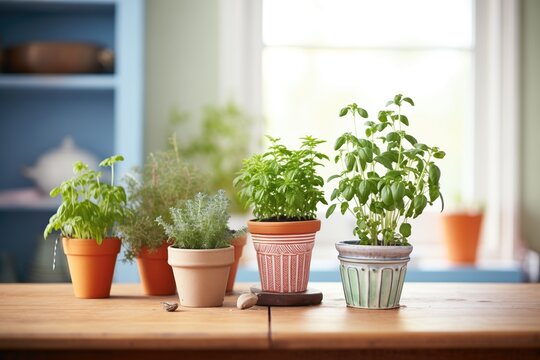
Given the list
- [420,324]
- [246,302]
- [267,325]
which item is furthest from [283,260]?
[420,324]

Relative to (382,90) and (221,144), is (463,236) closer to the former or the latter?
(382,90)

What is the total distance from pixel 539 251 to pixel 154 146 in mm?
2033

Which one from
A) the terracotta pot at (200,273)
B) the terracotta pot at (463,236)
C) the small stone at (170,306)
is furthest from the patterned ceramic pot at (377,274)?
the terracotta pot at (463,236)

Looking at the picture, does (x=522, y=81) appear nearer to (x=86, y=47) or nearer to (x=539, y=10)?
(x=539, y=10)

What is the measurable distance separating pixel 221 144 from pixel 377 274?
1.95m

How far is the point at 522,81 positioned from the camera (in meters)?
3.45

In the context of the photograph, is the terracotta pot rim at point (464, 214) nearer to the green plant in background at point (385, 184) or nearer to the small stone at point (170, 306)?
the green plant in background at point (385, 184)

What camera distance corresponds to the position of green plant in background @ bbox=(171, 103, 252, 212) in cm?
319

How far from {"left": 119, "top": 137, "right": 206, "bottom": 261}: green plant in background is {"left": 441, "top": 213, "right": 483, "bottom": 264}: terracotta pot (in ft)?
6.21

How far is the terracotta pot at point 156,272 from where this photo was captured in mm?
1611

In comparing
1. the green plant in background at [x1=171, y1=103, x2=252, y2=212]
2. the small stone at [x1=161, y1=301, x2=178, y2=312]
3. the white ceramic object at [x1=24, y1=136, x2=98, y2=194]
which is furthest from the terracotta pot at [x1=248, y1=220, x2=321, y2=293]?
the white ceramic object at [x1=24, y1=136, x2=98, y2=194]

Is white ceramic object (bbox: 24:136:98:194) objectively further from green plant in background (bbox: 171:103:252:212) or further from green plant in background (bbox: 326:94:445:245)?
green plant in background (bbox: 326:94:445:245)

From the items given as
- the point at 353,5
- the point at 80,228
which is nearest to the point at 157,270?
the point at 80,228

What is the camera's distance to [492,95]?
3463mm
